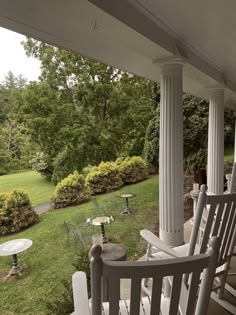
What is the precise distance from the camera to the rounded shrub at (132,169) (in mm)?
8430

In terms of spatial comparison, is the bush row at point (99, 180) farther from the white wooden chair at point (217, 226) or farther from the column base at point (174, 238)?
the white wooden chair at point (217, 226)

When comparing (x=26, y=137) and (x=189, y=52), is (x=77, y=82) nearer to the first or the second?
(x=26, y=137)

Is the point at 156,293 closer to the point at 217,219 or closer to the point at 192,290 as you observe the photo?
the point at 192,290

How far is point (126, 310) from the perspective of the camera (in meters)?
1.32

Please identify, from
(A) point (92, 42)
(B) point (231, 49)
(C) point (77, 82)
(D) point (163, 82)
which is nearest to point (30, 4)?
(A) point (92, 42)

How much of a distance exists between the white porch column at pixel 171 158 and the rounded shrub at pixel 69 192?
4.13 meters

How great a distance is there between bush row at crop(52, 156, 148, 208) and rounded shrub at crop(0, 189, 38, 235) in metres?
1.07

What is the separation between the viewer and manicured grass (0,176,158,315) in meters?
3.71

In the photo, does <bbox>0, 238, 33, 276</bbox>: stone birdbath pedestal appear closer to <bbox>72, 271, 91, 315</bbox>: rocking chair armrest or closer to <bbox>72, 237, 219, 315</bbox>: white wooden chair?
<bbox>72, 271, 91, 315</bbox>: rocking chair armrest

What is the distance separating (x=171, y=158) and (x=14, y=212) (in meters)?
3.82

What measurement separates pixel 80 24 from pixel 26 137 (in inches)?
221

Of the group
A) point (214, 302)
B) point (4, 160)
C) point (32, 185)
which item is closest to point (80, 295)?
point (214, 302)

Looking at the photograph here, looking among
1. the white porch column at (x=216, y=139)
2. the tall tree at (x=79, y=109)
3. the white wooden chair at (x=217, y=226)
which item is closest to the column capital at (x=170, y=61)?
the white wooden chair at (x=217, y=226)

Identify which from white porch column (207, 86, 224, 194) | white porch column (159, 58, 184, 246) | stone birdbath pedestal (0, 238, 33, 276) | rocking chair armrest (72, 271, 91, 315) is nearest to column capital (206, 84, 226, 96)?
white porch column (207, 86, 224, 194)
